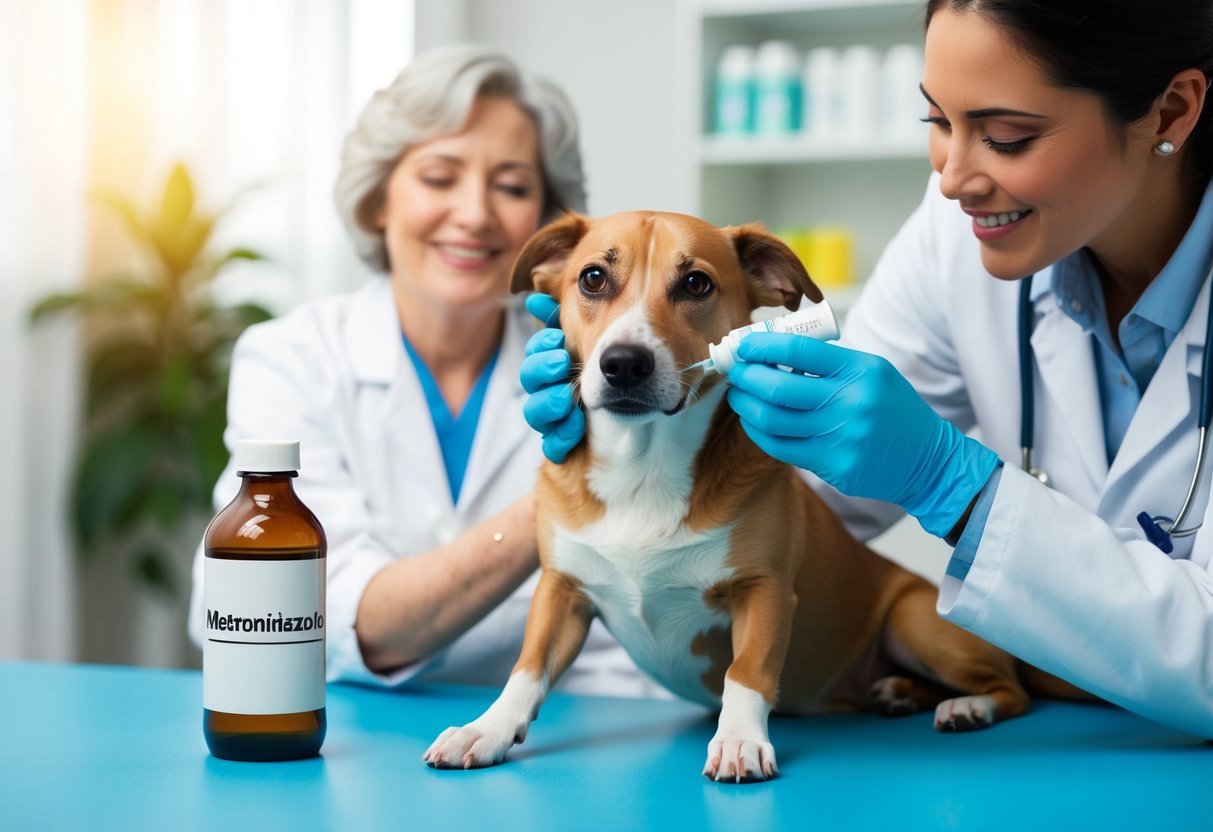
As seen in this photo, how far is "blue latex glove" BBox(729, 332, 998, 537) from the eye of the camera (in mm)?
1122

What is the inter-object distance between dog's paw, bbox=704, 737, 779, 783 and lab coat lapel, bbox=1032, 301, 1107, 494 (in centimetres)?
59

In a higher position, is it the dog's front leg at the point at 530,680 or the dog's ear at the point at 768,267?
the dog's ear at the point at 768,267

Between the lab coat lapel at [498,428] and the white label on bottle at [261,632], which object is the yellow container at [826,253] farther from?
the white label on bottle at [261,632]

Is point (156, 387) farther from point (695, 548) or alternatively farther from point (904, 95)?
point (695, 548)

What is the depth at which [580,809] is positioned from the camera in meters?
0.92

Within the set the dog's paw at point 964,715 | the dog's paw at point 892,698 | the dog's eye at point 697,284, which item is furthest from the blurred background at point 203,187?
the dog's eye at point 697,284

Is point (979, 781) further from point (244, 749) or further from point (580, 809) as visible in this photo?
point (244, 749)

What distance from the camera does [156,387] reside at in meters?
2.95

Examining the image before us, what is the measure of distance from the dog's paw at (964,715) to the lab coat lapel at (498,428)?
765mm

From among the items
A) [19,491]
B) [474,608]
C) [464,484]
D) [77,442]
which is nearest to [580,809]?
[474,608]

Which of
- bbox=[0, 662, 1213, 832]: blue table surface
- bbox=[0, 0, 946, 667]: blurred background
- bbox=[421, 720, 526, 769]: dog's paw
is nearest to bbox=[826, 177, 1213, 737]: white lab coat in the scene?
bbox=[0, 662, 1213, 832]: blue table surface

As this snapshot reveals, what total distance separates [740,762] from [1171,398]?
66 cm

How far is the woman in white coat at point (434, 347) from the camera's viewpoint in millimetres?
1719

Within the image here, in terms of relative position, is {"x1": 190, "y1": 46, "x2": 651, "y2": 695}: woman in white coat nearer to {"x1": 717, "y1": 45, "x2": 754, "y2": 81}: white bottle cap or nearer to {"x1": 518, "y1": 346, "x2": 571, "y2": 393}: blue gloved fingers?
{"x1": 518, "y1": 346, "x2": 571, "y2": 393}: blue gloved fingers
